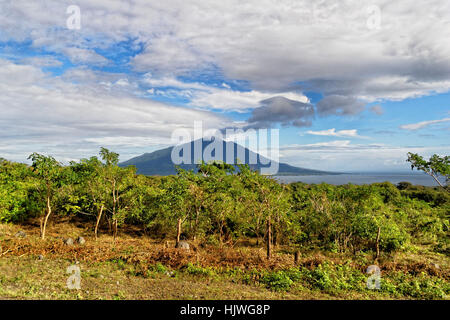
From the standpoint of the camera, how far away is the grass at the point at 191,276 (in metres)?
9.14

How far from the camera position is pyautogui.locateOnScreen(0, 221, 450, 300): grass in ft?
30.0

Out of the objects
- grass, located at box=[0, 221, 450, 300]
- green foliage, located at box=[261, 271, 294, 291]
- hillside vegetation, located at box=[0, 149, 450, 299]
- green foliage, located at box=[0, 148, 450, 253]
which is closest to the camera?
grass, located at box=[0, 221, 450, 300]

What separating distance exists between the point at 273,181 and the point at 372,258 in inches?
276

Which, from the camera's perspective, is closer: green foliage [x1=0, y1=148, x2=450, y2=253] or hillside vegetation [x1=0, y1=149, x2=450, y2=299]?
hillside vegetation [x1=0, y1=149, x2=450, y2=299]

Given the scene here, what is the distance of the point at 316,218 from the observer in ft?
59.0

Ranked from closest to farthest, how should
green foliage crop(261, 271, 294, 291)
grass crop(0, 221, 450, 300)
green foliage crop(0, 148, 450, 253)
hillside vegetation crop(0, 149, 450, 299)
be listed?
1. grass crop(0, 221, 450, 300)
2. green foliage crop(261, 271, 294, 291)
3. hillside vegetation crop(0, 149, 450, 299)
4. green foliage crop(0, 148, 450, 253)

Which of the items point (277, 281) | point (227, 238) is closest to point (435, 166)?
point (277, 281)

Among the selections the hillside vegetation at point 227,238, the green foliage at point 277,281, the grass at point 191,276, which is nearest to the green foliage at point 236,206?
the hillside vegetation at point 227,238

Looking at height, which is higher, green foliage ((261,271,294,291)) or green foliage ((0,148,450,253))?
green foliage ((0,148,450,253))

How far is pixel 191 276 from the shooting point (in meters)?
11.1

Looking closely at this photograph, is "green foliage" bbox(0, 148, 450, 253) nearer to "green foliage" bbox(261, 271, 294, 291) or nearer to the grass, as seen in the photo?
the grass

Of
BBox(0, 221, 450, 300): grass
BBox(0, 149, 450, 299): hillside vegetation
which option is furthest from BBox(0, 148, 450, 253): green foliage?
BBox(0, 221, 450, 300): grass
